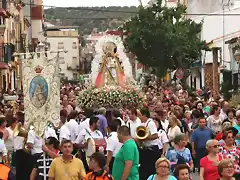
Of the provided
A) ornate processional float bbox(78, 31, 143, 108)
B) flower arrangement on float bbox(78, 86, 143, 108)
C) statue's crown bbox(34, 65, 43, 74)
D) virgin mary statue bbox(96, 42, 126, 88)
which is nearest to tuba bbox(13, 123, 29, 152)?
statue's crown bbox(34, 65, 43, 74)

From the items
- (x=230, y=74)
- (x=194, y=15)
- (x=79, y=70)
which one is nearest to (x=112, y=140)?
(x=230, y=74)

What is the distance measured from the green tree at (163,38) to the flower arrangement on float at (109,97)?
25118 mm

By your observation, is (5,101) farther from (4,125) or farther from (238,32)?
(238,32)

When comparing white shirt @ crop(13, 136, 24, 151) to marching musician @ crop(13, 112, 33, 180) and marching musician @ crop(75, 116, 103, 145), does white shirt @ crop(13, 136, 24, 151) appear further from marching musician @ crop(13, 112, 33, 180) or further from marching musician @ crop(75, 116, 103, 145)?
marching musician @ crop(75, 116, 103, 145)

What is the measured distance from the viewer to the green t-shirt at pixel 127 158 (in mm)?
11391

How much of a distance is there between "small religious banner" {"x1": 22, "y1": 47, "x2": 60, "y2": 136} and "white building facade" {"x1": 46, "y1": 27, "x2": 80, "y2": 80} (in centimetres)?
14296

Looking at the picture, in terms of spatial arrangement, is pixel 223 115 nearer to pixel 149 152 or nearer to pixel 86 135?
pixel 149 152

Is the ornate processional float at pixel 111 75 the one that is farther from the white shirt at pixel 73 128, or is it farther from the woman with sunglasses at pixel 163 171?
the woman with sunglasses at pixel 163 171

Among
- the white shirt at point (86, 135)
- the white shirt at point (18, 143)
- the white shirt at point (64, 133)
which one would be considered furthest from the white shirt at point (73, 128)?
the white shirt at point (18, 143)

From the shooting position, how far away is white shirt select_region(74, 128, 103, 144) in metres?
14.8

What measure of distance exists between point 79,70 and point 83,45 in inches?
1071

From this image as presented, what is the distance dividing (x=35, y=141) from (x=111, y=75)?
18841 mm

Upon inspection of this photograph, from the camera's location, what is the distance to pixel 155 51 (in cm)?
5625

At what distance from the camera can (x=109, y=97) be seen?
28.8m
